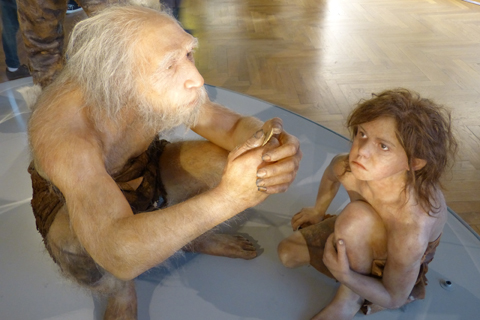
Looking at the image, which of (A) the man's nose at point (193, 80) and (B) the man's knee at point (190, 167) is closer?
(A) the man's nose at point (193, 80)

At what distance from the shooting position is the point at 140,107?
1341mm

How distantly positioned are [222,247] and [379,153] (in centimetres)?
77

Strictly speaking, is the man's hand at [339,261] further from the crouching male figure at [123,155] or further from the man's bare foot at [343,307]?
the crouching male figure at [123,155]

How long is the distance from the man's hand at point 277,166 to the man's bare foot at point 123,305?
67cm

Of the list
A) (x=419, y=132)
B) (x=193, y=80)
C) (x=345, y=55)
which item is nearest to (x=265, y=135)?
(x=193, y=80)

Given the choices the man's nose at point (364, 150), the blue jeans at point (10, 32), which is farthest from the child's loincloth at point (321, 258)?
the blue jeans at point (10, 32)

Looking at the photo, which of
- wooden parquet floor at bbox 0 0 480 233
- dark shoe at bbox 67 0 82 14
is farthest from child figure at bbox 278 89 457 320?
dark shoe at bbox 67 0 82 14

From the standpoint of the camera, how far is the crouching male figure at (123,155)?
3.68ft

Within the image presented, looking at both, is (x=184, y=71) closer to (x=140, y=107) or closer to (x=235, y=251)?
(x=140, y=107)

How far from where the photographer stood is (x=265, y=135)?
122cm

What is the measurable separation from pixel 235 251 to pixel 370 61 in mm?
2487

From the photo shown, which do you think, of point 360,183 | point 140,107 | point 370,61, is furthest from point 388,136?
point 370,61

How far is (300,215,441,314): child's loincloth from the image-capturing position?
140 cm

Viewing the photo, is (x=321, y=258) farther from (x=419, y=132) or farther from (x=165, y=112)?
(x=165, y=112)
